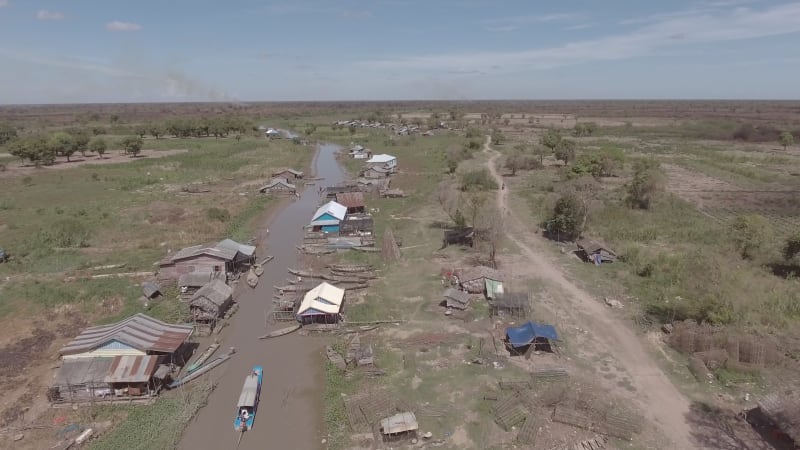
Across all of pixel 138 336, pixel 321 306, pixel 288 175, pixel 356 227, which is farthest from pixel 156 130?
pixel 321 306

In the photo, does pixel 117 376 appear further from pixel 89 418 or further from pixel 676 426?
pixel 676 426

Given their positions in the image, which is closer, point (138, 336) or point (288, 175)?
point (138, 336)

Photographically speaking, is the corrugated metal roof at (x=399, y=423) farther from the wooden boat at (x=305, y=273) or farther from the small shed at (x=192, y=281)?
the small shed at (x=192, y=281)

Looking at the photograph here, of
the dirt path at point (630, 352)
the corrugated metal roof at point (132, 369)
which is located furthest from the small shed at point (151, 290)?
the dirt path at point (630, 352)

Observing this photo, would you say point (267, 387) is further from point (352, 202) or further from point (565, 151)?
point (565, 151)

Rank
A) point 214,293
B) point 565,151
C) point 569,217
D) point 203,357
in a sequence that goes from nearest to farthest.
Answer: point 203,357
point 214,293
point 569,217
point 565,151

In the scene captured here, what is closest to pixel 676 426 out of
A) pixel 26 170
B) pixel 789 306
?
pixel 789 306
